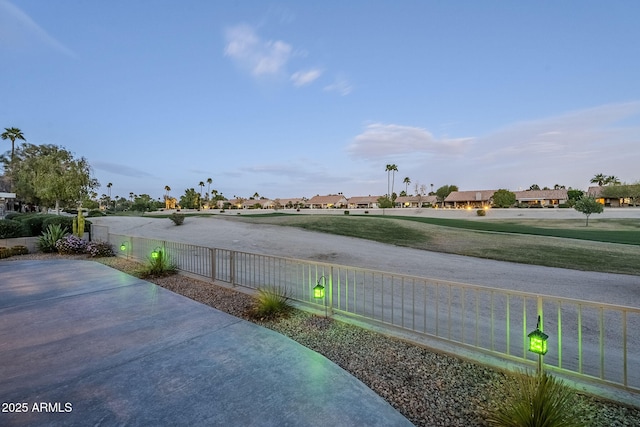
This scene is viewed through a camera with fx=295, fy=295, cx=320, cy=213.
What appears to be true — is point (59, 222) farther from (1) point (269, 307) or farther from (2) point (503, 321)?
(2) point (503, 321)

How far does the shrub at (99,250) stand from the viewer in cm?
1116

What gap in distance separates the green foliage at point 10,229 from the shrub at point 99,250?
5.29 meters

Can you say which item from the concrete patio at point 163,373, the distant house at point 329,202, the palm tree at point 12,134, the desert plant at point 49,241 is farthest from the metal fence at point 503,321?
the distant house at point 329,202

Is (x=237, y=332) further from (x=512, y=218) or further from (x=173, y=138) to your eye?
(x=512, y=218)

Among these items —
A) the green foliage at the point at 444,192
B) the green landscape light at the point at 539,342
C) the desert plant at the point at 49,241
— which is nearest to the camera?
the green landscape light at the point at 539,342

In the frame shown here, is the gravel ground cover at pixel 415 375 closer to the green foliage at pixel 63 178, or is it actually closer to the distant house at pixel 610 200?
the green foliage at pixel 63 178

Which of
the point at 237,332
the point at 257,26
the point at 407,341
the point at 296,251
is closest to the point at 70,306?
the point at 237,332

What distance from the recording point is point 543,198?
233ft

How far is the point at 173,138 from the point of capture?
35.9m

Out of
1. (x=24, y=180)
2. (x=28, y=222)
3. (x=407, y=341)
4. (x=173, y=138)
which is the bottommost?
(x=407, y=341)

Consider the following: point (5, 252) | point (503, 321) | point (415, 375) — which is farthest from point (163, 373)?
point (5, 252)

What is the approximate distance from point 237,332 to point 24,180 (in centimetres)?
3667

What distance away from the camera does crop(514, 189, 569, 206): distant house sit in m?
70.0

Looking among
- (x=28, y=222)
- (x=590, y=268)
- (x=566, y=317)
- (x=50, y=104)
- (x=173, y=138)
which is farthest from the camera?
(x=173, y=138)
